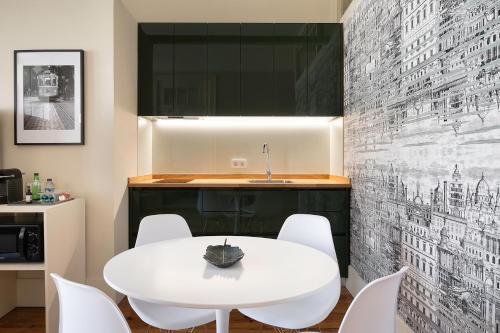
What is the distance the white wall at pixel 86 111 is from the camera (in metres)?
2.68

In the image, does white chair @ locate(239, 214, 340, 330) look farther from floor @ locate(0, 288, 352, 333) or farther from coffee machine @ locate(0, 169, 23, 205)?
coffee machine @ locate(0, 169, 23, 205)

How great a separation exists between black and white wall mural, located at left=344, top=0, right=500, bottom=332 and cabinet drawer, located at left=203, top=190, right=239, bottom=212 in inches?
43.0

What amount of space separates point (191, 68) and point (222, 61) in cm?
31

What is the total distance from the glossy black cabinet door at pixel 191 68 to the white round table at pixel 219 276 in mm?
1903

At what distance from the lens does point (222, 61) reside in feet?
10.7

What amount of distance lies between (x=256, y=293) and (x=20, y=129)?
256 centimetres

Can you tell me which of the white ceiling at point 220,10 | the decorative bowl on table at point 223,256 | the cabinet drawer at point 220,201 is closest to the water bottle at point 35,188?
the cabinet drawer at point 220,201

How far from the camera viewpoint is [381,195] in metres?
2.30

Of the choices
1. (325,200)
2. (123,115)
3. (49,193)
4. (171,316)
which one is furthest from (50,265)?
(325,200)

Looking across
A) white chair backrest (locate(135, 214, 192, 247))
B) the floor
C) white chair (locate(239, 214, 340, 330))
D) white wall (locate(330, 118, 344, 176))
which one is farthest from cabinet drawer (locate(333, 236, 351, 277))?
white chair backrest (locate(135, 214, 192, 247))

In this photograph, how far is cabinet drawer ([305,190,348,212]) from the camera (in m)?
3.00

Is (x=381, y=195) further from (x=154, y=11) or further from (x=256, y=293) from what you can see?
(x=154, y=11)

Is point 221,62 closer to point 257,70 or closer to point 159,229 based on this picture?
point 257,70

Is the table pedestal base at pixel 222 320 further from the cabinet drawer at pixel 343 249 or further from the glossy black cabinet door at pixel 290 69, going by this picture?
the glossy black cabinet door at pixel 290 69
